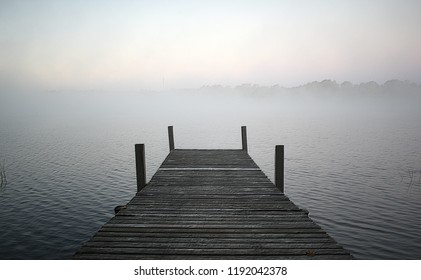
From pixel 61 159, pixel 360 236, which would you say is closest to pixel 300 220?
pixel 360 236

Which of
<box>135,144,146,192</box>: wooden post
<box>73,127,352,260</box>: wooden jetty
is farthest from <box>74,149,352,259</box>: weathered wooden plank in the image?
<box>135,144,146,192</box>: wooden post

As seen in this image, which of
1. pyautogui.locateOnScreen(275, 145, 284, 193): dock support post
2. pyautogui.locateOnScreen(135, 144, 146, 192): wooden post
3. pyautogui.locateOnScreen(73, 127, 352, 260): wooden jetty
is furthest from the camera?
pyautogui.locateOnScreen(275, 145, 284, 193): dock support post

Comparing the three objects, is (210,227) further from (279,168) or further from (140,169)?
(279,168)

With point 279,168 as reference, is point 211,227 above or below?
below

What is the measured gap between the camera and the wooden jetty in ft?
15.7

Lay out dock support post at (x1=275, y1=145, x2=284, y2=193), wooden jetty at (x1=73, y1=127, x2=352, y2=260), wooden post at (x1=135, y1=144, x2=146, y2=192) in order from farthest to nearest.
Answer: dock support post at (x1=275, y1=145, x2=284, y2=193) < wooden post at (x1=135, y1=144, x2=146, y2=192) < wooden jetty at (x1=73, y1=127, x2=352, y2=260)

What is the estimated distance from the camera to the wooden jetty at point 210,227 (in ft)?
15.7

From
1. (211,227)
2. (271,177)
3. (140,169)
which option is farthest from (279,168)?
(271,177)

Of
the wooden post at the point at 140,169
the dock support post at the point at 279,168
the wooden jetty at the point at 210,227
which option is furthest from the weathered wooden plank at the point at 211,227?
the dock support post at the point at 279,168

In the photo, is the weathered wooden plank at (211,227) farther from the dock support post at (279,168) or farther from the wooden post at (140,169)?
the dock support post at (279,168)

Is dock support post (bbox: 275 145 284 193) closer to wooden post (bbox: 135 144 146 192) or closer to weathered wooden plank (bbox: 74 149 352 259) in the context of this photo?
weathered wooden plank (bbox: 74 149 352 259)

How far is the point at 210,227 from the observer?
5801mm

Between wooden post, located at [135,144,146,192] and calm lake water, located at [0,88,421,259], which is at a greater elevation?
wooden post, located at [135,144,146,192]
